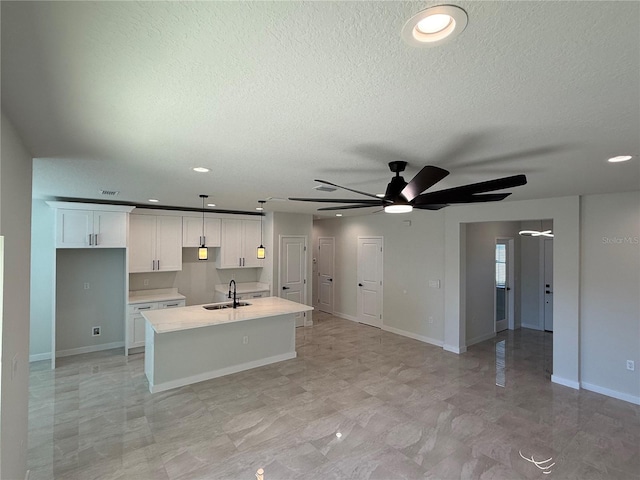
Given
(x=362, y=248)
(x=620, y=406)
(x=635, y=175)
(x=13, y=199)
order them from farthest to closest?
(x=362, y=248) < (x=620, y=406) < (x=635, y=175) < (x=13, y=199)

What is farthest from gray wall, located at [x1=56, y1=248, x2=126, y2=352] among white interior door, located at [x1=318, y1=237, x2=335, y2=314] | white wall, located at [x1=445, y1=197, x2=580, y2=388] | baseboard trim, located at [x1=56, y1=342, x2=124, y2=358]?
white wall, located at [x1=445, y1=197, x2=580, y2=388]

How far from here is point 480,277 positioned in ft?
20.8

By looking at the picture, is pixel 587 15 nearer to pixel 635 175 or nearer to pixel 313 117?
pixel 313 117

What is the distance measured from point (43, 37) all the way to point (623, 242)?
570 centimetres

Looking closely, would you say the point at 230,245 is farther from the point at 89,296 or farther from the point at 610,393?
the point at 610,393

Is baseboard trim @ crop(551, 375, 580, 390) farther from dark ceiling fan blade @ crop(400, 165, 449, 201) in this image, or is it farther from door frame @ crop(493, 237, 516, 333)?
dark ceiling fan blade @ crop(400, 165, 449, 201)

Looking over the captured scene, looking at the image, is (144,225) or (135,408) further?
(144,225)

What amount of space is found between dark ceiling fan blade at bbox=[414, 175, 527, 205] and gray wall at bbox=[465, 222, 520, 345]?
151 inches

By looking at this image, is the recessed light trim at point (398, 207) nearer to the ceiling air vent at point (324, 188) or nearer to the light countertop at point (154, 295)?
the ceiling air vent at point (324, 188)

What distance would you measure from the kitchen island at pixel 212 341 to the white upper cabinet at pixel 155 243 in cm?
148

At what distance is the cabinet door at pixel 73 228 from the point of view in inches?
192

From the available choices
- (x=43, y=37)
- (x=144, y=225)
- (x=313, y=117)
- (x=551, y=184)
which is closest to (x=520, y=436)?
(x=551, y=184)

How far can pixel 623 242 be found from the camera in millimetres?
4051

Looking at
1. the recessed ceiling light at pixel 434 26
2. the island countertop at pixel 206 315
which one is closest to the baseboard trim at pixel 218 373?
the island countertop at pixel 206 315
